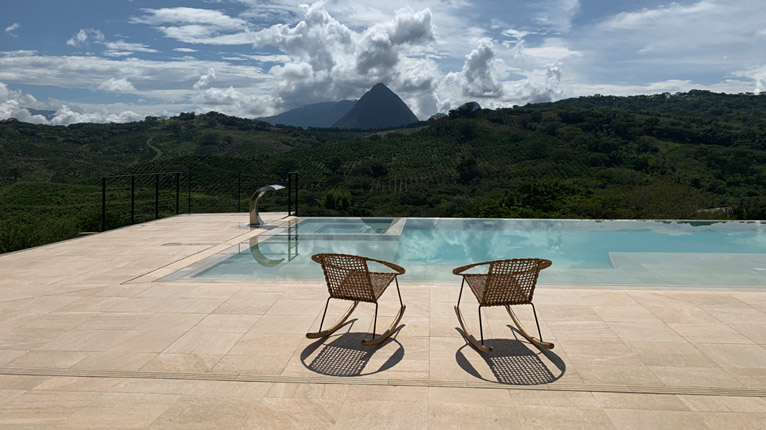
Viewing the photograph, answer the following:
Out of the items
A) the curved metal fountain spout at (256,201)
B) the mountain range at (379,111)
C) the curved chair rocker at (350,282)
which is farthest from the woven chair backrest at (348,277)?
the mountain range at (379,111)

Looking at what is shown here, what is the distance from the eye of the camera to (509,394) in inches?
89.7

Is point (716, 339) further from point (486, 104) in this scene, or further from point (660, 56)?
point (486, 104)

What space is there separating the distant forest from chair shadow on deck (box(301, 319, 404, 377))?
7689mm

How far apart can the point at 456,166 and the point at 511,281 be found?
32.4 meters

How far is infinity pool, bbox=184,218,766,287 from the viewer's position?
4.74 m

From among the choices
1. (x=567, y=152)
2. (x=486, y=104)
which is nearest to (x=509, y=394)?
(x=567, y=152)

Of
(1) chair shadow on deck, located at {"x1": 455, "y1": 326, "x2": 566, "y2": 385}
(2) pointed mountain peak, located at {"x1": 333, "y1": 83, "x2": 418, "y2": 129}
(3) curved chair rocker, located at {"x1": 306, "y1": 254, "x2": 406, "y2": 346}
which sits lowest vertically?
(1) chair shadow on deck, located at {"x1": 455, "y1": 326, "x2": 566, "y2": 385}

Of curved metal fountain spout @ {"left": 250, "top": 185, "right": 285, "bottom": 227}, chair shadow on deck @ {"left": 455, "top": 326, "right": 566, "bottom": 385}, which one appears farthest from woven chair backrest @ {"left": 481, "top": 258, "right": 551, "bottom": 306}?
curved metal fountain spout @ {"left": 250, "top": 185, "right": 285, "bottom": 227}

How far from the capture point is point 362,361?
2691 mm

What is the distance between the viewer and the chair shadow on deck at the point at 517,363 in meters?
2.46

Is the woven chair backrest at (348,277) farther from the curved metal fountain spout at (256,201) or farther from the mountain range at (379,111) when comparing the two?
the mountain range at (379,111)

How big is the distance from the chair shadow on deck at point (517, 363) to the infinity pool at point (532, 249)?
5.37 ft

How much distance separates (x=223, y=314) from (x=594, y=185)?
2435 centimetres

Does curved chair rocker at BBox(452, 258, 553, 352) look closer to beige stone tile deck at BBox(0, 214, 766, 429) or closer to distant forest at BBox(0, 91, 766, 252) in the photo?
beige stone tile deck at BBox(0, 214, 766, 429)
